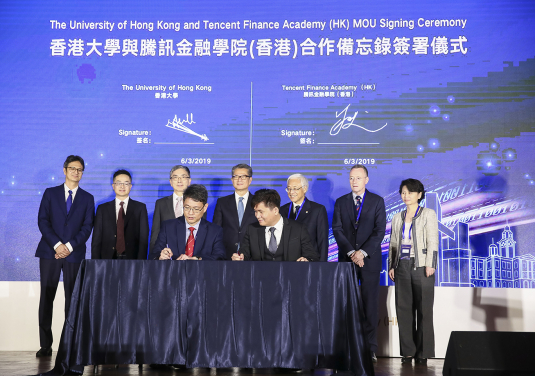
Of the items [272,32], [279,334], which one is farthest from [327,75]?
[279,334]

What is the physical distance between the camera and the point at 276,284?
3.51m

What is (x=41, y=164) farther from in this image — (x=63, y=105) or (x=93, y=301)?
(x=93, y=301)

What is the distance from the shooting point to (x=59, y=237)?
4.82 metres

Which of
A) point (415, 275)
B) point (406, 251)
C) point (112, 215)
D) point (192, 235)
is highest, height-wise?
point (112, 215)

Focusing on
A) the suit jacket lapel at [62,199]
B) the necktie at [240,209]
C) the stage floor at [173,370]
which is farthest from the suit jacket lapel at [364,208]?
the suit jacket lapel at [62,199]

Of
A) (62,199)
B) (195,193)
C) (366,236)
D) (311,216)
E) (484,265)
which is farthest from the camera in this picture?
(484,265)

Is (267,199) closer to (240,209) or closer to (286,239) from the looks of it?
(286,239)

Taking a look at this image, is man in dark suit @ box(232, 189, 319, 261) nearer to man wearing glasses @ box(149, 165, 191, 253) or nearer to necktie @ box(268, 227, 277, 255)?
necktie @ box(268, 227, 277, 255)

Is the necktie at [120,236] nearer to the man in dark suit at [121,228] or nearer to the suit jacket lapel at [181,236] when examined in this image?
the man in dark suit at [121,228]

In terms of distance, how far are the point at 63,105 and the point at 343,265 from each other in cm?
380

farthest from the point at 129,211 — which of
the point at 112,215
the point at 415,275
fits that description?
the point at 415,275

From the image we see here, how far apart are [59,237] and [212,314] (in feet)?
6.56

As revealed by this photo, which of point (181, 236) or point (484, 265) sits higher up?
point (181, 236)
